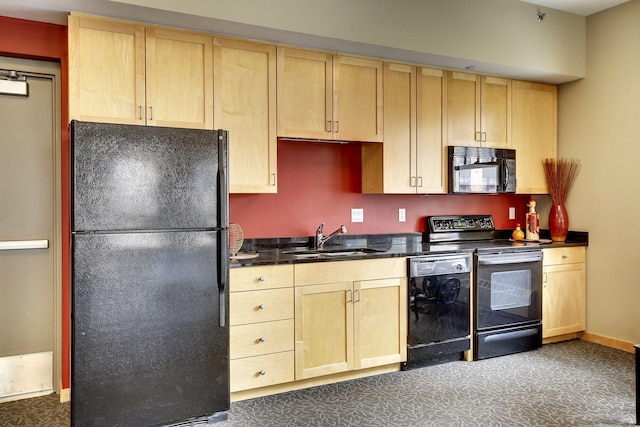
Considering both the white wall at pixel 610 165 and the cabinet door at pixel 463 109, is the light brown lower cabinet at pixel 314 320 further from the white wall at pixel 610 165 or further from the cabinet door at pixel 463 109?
the white wall at pixel 610 165

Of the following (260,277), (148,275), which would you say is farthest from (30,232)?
(260,277)

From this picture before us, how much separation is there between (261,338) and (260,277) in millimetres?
378

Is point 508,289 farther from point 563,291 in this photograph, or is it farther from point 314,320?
point 314,320

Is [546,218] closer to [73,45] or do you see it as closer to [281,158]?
[281,158]

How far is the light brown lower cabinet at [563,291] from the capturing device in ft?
13.4

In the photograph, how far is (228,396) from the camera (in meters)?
2.76

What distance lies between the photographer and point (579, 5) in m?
4.02

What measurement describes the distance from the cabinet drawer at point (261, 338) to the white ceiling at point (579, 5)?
3245 millimetres

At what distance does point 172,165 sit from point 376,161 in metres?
1.74

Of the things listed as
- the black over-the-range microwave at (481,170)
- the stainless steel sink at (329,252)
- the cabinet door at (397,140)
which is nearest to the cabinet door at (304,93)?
the cabinet door at (397,140)

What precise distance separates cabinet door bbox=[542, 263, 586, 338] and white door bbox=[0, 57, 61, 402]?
3.75 m

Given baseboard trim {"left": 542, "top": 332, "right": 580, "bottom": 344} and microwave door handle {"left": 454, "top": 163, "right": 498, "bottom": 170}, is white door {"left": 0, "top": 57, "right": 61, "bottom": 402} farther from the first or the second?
baseboard trim {"left": 542, "top": 332, "right": 580, "bottom": 344}

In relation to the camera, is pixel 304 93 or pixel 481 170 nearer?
pixel 304 93

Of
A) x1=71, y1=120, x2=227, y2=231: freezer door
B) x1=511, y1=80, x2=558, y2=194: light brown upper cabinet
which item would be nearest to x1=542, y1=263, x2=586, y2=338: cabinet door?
x1=511, y1=80, x2=558, y2=194: light brown upper cabinet
